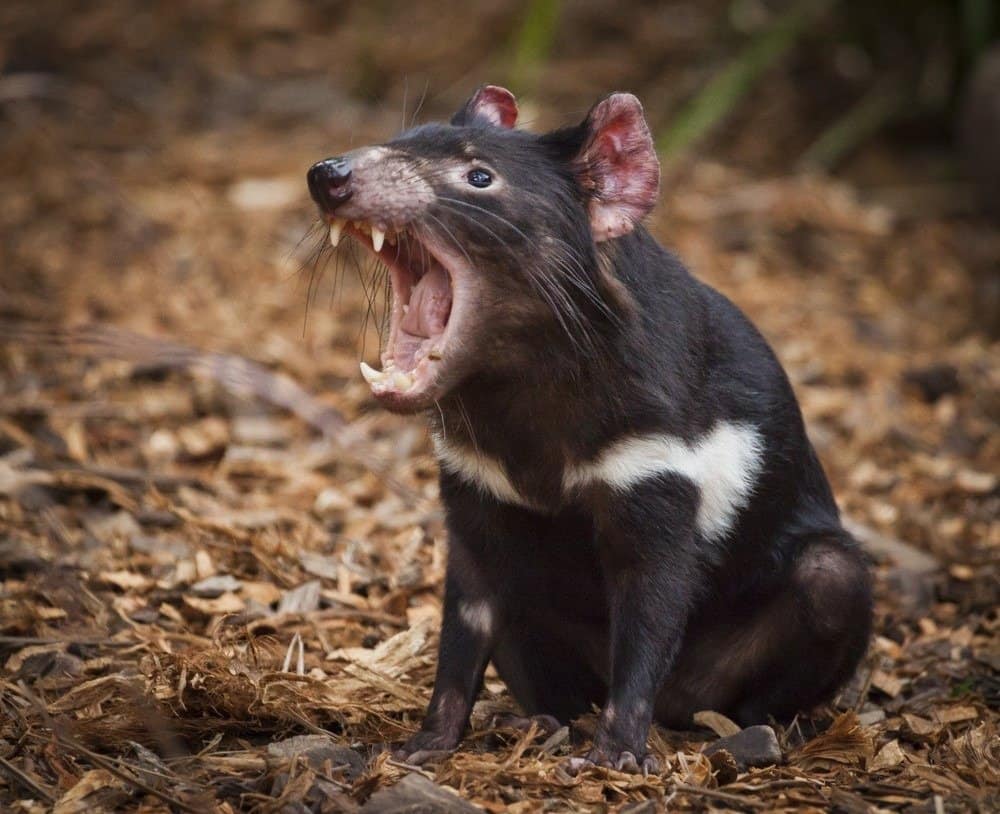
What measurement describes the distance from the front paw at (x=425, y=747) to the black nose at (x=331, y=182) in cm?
106

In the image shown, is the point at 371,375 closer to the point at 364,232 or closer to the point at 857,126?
the point at 364,232

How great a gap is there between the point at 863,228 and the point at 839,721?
4.30 m

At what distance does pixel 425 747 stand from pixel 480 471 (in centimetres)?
56

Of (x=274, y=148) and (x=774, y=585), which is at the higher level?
(x=274, y=148)

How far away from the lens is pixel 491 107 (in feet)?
10.3

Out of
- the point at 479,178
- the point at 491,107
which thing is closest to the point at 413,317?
the point at 479,178

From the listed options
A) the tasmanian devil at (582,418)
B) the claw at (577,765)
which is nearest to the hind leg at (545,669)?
the tasmanian devil at (582,418)

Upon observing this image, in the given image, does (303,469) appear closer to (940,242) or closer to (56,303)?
(56,303)

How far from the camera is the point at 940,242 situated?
6.88m

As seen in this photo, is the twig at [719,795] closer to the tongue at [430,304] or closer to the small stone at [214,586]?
the tongue at [430,304]

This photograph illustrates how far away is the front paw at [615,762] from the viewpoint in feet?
8.86

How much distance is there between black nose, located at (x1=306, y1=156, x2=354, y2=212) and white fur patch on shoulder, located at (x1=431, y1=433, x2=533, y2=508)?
0.56m

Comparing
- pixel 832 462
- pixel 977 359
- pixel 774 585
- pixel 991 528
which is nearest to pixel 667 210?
pixel 977 359

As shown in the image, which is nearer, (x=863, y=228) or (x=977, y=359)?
(x=977, y=359)
